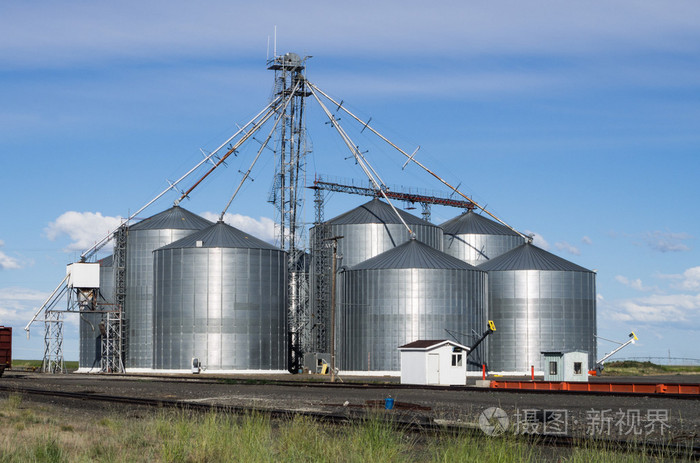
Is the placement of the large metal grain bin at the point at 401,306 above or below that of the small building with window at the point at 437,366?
above

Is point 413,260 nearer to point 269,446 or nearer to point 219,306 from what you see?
point 219,306

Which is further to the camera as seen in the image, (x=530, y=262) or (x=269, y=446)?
(x=530, y=262)

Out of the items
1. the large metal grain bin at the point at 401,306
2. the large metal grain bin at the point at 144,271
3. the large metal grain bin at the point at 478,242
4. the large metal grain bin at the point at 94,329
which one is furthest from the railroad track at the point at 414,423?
the large metal grain bin at the point at 478,242

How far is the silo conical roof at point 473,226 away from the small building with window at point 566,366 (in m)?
41.6

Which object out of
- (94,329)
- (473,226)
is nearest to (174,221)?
(94,329)

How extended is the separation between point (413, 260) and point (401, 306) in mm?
4442

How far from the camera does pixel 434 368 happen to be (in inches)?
2172

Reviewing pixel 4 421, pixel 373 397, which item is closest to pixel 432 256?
pixel 373 397

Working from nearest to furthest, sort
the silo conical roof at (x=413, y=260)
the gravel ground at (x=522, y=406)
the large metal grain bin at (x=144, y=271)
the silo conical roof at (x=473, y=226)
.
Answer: the gravel ground at (x=522, y=406) → the silo conical roof at (x=413, y=260) → the large metal grain bin at (x=144, y=271) → the silo conical roof at (x=473, y=226)

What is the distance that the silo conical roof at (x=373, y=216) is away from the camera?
89.6 metres

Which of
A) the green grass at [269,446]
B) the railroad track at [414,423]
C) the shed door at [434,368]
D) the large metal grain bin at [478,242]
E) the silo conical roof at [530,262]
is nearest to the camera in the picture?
the green grass at [269,446]

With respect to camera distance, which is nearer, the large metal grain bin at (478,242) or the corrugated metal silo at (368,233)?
the corrugated metal silo at (368,233)

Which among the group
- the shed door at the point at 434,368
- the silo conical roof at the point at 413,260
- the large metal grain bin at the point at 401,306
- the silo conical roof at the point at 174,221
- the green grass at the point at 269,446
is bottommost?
the shed door at the point at 434,368

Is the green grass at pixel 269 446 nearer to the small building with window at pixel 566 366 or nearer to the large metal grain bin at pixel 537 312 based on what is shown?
the small building with window at pixel 566 366
